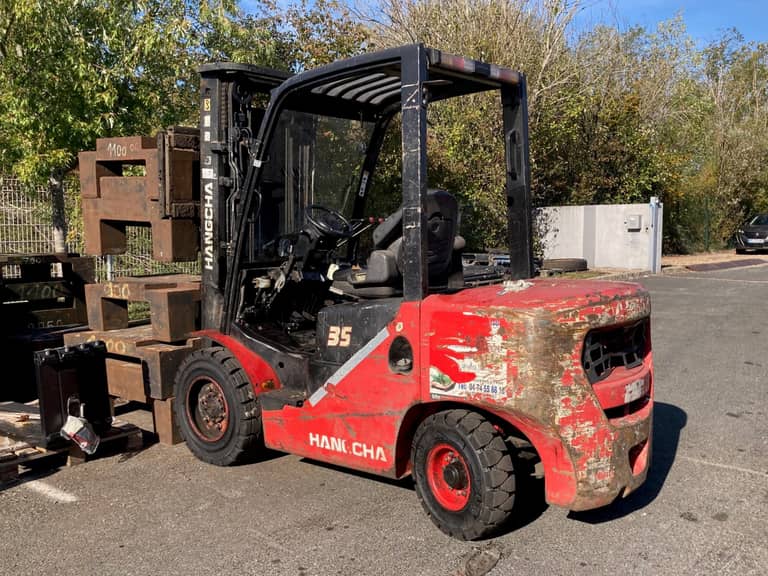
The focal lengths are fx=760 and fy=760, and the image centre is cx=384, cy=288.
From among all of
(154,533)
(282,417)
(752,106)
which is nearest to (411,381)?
(282,417)

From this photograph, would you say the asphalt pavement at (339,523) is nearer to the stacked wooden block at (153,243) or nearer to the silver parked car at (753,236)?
the stacked wooden block at (153,243)

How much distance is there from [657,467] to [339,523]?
93.2 inches

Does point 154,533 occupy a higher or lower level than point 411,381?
lower

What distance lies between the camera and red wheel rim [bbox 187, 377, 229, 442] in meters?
5.25

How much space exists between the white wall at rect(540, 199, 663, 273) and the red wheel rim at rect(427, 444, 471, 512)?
17558mm

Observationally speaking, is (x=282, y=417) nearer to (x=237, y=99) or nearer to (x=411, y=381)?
(x=411, y=381)

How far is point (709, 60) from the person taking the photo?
35.9 m

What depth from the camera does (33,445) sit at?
17.0 ft

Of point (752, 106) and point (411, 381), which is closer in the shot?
point (411, 381)

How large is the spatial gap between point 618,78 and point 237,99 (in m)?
20.6

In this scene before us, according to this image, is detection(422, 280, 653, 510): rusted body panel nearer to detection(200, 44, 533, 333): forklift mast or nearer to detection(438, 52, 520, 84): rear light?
detection(200, 44, 533, 333): forklift mast

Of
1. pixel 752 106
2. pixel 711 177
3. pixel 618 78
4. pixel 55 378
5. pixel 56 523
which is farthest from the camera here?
pixel 752 106

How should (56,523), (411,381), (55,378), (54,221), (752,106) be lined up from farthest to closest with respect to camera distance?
(752,106), (54,221), (55,378), (56,523), (411,381)

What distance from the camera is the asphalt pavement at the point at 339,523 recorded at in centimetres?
387
